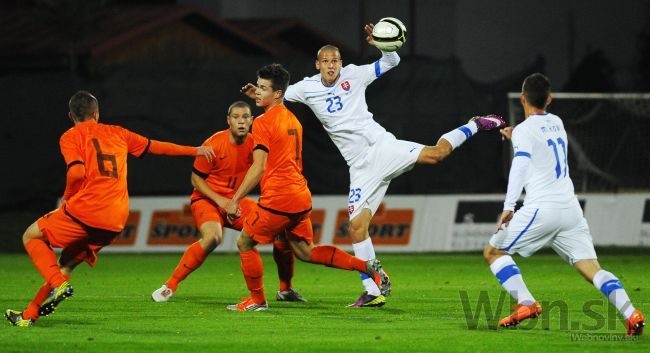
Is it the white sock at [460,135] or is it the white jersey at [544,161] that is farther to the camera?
the white sock at [460,135]

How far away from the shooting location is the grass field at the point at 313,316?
9.09 m

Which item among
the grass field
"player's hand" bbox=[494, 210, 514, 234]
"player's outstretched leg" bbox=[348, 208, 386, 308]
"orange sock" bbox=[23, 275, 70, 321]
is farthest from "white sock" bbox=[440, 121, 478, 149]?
"orange sock" bbox=[23, 275, 70, 321]

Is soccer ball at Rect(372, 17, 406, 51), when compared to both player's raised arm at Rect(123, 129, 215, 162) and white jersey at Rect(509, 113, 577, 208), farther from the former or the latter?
white jersey at Rect(509, 113, 577, 208)

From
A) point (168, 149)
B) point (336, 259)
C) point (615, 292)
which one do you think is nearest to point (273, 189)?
point (336, 259)

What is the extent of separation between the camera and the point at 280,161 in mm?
11477

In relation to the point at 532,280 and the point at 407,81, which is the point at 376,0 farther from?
the point at 532,280

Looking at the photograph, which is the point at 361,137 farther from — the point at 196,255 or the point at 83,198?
the point at 83,198

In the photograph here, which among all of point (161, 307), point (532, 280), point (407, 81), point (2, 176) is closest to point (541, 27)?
point (407, 81)

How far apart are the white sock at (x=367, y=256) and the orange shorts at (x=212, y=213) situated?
4.89 feet

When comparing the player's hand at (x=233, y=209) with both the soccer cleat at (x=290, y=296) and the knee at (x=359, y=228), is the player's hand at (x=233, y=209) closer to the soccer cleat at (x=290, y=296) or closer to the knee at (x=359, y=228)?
the knee at (x=359, y=228)

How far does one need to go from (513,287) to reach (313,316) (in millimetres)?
2095

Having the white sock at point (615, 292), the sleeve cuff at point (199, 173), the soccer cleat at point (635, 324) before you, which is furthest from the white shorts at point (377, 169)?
the soccer cleat at point (635, 324)

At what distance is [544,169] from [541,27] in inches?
1332

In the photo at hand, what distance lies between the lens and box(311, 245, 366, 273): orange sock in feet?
37.5
